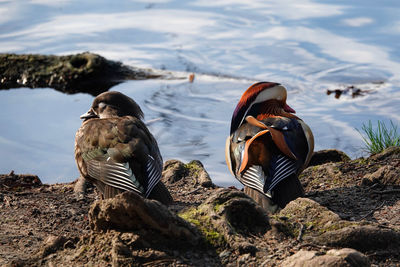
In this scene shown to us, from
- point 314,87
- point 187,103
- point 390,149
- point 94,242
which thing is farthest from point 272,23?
point 94,242

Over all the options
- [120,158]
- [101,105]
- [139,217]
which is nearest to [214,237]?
[139,217]

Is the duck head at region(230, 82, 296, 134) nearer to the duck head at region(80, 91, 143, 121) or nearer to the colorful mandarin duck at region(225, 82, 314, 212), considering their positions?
the colorful mandarin duck at region(225, 82, 314, 212)

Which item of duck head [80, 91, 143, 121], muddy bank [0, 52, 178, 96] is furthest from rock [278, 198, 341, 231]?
muddy bank [0, 52, 178, 96]

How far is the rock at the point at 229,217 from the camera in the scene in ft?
12.1

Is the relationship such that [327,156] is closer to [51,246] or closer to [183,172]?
[183,172]

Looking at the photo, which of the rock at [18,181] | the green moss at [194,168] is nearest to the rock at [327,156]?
the green moss at [194,168]

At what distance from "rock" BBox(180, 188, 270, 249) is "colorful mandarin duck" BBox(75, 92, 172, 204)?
1.32 m

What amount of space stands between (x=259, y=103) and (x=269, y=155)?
3.19 feet

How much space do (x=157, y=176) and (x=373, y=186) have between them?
5.77ft

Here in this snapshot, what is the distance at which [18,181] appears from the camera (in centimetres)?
646

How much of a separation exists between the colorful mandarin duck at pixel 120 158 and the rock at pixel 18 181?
928 mm

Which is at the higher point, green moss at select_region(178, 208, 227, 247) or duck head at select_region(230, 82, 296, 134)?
duck head at select_region(230, 82, 296, 134)

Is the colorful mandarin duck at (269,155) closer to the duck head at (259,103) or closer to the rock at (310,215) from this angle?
the duck head at (259,103)

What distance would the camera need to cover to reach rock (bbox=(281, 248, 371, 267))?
3.15 metres
